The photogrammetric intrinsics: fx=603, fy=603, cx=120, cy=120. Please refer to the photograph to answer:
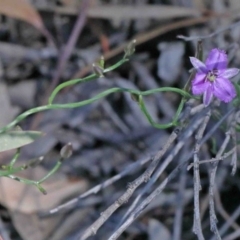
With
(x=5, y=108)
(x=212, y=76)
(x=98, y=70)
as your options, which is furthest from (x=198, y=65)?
(x=5, y=108)

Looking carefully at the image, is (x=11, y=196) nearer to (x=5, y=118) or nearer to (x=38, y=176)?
(x=38, y=176)

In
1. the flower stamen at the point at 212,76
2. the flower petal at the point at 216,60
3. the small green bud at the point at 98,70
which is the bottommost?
the flower stamen at the point at 212,76

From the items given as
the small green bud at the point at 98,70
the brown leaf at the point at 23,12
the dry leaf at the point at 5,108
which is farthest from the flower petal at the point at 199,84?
the brown leaf at the point at 23,12

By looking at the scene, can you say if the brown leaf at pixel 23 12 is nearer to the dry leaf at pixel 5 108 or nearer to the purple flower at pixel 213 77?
the dry leaf at pixel 5 108

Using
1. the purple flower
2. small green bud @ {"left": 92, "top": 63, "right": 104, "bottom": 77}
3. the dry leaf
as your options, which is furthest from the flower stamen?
the dry leaf

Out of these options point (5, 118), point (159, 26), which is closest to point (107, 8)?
point (159, 26)
